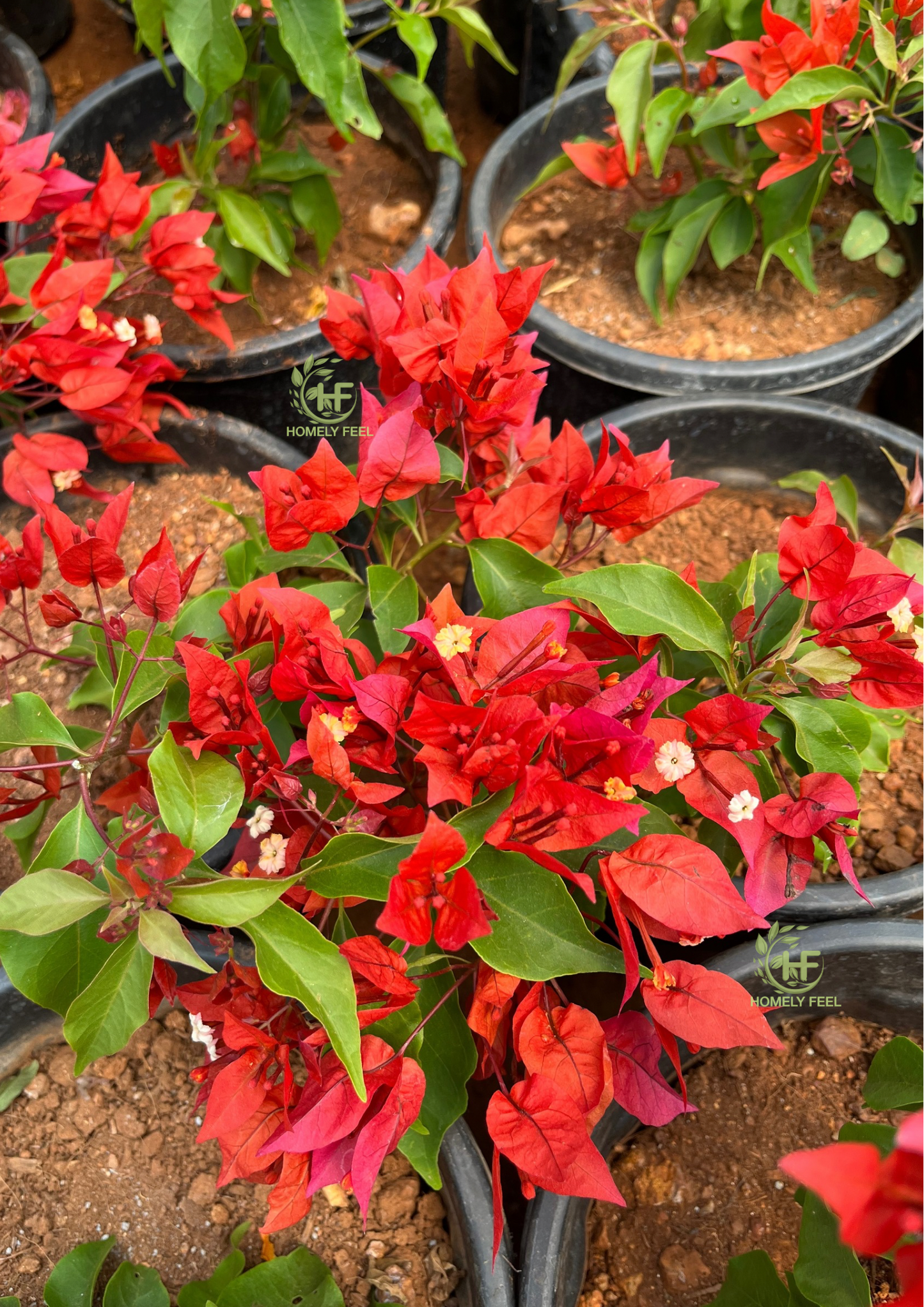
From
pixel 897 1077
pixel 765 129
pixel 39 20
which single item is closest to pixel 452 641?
pixel 897 1077

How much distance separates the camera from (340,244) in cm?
143

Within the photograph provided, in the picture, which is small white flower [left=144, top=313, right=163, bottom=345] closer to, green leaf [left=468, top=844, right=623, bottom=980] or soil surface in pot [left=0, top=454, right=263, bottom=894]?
soil surface in pot [left=0, top=454, right=263, bottom=894]

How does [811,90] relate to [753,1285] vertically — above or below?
above

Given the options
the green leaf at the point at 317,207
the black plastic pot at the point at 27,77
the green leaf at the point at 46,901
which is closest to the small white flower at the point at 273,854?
the green leaf at the point at 46,901

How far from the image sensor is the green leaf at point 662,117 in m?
1.14

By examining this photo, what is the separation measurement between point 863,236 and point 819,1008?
0.87 meters

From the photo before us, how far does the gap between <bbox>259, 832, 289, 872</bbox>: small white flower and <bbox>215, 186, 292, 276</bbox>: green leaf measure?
2.47 feet

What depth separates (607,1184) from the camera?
60 cm

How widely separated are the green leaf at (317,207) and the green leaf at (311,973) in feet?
3.29

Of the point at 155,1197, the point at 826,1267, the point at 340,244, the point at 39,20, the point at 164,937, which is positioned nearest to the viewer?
the point at 164,937

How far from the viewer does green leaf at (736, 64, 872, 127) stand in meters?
0.92

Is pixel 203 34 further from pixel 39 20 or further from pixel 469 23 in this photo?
pixel 39 20

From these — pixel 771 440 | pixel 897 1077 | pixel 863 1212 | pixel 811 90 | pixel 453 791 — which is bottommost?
pixel 897 1077

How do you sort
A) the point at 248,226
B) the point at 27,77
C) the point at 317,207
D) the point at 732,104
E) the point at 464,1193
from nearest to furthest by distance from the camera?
the point at 464,1193 < the point at 732,104 < the point at 248,226 < the point at 317,207 < the point at 27,77
